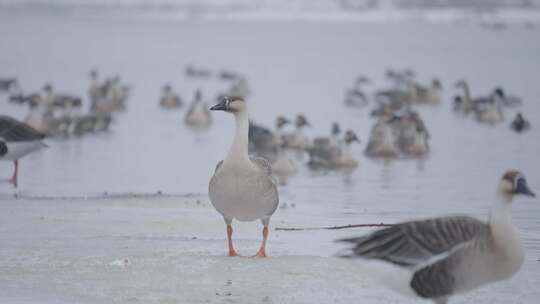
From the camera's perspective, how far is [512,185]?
287 inches

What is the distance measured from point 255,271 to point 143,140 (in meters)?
13.9

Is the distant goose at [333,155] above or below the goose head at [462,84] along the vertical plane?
below

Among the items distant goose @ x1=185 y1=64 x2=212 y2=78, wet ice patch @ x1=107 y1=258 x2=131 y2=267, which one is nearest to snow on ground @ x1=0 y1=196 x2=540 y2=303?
wet ice patch @ x1=107 y1=258 x2=131 y2=267

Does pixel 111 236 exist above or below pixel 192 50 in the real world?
below

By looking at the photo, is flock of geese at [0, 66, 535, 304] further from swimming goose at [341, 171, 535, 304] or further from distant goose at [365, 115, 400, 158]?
distant goose at [365, 115, 400, 158]

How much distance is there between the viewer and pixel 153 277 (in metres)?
9.07

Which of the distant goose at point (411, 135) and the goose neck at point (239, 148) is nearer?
the goose neck at point (239, 148)

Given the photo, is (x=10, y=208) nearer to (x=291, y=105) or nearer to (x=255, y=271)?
(x=255, y=271)

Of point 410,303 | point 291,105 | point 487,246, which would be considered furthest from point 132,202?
point 291,105

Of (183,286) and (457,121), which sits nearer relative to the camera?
(183,286)

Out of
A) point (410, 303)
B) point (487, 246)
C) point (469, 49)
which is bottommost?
point (410, 303)

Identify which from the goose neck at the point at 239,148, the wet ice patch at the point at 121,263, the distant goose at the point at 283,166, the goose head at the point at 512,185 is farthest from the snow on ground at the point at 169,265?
the distant goose at the point at 283,166

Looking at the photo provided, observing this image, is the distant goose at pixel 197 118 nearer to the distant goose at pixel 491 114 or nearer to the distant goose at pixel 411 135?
the distant goose at pixel 411 135

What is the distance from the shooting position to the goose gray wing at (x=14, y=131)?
15.3 meters
